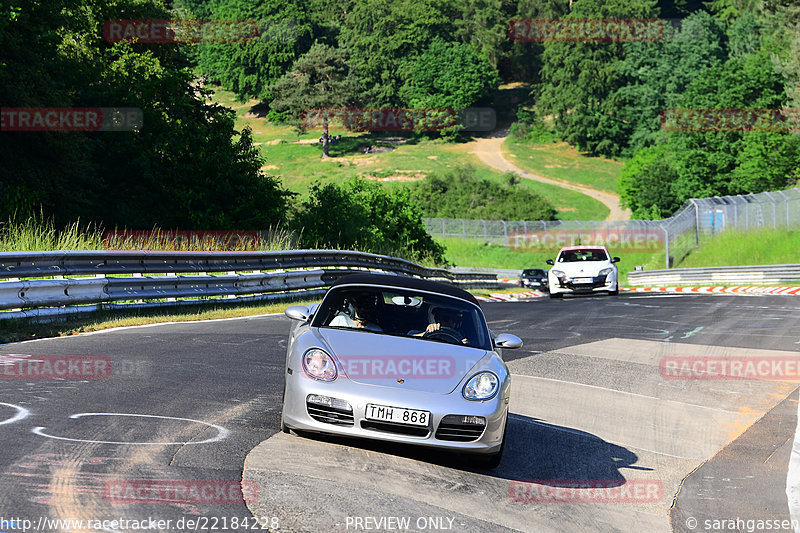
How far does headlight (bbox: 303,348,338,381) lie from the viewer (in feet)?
23.0

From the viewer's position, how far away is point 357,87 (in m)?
122

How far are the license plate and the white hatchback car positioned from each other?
23.3 m

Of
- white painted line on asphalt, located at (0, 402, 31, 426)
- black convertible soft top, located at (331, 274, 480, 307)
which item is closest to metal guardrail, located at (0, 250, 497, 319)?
white painted line on asphalt, located at (0, 402, 31, 426)

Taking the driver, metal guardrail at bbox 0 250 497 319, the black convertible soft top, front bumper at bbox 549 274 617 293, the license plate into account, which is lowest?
front bumper at bbox 549 274 617 293

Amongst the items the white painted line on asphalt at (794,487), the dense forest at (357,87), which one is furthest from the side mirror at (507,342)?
the dense forest at (357,87)

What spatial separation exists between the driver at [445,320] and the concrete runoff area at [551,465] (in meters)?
1.06

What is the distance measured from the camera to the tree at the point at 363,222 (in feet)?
107

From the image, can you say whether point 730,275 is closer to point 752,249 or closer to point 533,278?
point 752,249

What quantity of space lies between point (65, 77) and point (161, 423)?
78.0ft

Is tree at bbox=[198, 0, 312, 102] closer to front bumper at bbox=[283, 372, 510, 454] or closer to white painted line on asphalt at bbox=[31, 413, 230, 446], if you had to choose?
white painted line on asphalt at bbox=[31, 413, 230, 446]

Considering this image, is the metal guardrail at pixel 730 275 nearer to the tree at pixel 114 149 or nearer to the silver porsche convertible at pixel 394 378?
the tree at pixel 114 149

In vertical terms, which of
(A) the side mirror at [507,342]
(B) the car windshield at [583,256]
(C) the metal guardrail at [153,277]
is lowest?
(B) the car windshield at [583,256]

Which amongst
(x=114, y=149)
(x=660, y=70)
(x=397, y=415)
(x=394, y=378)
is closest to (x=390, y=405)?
(x=397, y=415)

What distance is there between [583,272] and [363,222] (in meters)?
10.6
